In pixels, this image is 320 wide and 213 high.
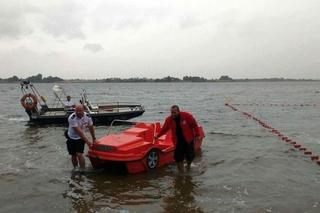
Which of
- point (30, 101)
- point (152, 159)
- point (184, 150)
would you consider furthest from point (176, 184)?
point (30, 101)

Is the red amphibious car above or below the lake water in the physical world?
above

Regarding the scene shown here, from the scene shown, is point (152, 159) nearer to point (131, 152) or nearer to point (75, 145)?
point (131, 152)

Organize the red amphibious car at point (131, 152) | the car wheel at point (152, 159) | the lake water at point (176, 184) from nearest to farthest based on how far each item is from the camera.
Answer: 1. the lake water at point (176, 184)
2. the red amphibious car at point (131, 152)
3. the car wheel at point (152, 159)

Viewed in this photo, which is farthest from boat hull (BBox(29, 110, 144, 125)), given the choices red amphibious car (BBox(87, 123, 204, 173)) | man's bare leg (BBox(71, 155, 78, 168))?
man's bare leg (BBox(71, 155, 78, 168))

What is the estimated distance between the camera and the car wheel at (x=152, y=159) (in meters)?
10.8

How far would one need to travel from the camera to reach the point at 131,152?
10.3 meters

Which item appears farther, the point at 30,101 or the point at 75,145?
the point at 30,101

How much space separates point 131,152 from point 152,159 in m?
0.85

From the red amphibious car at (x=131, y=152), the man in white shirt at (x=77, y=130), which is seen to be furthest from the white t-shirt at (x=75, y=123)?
the red amphibious car at (x=131, y=152)

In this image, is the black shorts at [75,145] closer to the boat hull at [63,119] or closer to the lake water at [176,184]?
the lake water at [176,184]

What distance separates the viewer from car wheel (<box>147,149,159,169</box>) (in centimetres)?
1077

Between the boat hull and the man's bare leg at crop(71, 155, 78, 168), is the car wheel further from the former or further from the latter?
the boat hull

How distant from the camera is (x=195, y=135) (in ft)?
32.4

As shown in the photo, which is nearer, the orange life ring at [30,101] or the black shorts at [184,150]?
the black shorts at [184,150]
